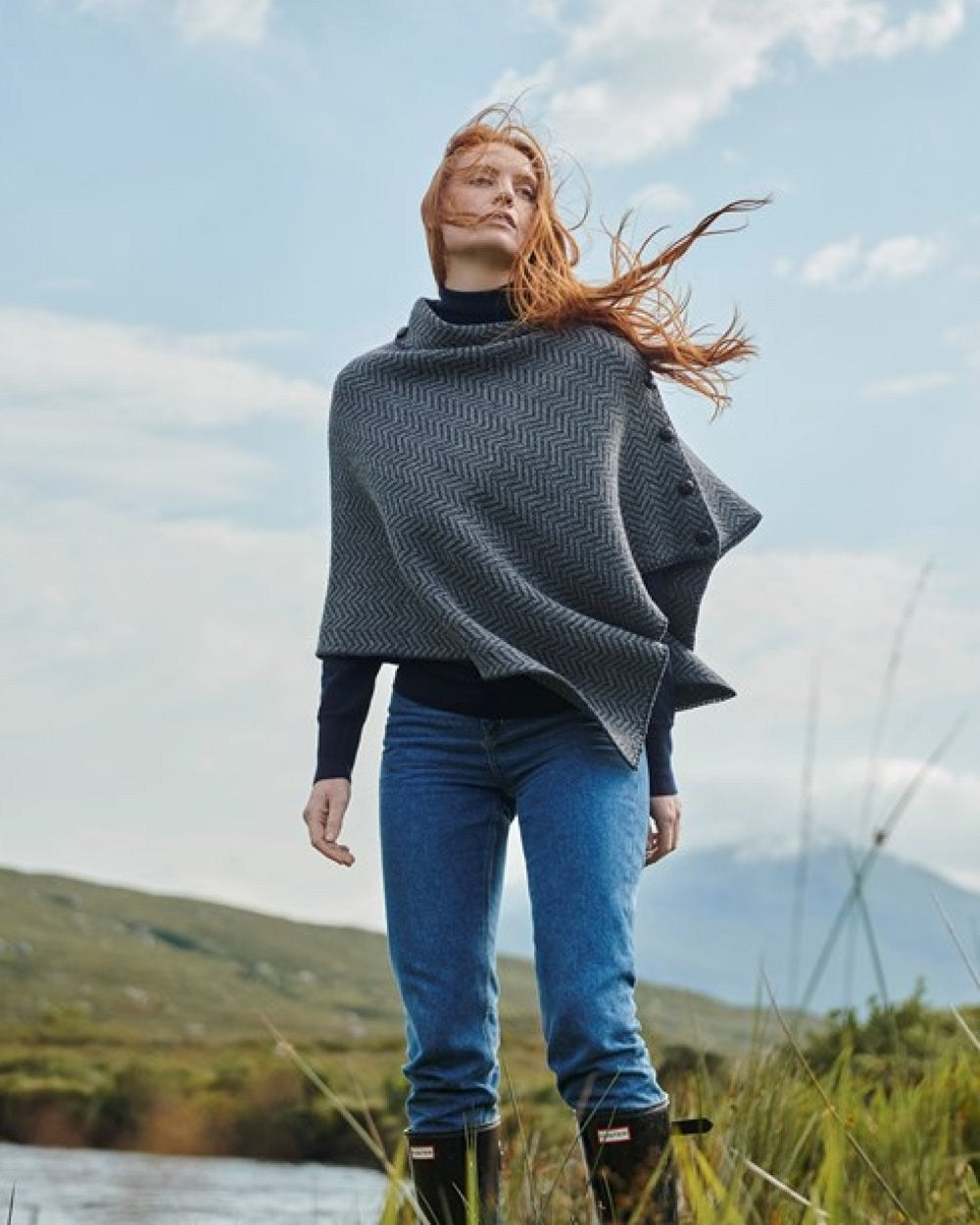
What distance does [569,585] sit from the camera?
3.21m

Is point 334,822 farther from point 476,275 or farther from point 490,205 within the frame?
point 490,205

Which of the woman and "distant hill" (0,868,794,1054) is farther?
"distant hill" (0,868,794,1054)

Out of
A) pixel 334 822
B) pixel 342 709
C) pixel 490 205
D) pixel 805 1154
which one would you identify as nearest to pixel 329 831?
pixel 334 822

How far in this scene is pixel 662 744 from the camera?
324 centimetres

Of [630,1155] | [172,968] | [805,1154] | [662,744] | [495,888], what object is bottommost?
[172,968]

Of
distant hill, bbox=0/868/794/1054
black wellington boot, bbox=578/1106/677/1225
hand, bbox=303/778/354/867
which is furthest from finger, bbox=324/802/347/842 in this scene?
distant hill, bbox=0/868/794/1054

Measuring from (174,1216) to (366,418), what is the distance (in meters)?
1.63

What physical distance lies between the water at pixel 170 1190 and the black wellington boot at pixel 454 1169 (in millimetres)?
138

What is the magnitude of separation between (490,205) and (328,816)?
124 centimetres

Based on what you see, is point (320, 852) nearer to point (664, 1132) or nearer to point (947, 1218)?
point (664, 1132)

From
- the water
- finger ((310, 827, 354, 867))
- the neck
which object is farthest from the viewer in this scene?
the neck

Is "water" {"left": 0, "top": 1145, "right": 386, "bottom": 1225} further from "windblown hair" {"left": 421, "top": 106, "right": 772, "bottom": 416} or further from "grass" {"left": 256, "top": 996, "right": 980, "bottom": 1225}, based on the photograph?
"windblown hair" {"left": 421, "top": 106, "right": 772, "bottom": 416}

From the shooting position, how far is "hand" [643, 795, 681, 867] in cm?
323

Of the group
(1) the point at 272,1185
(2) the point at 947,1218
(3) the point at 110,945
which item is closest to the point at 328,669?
(2) the point at 947,1218
